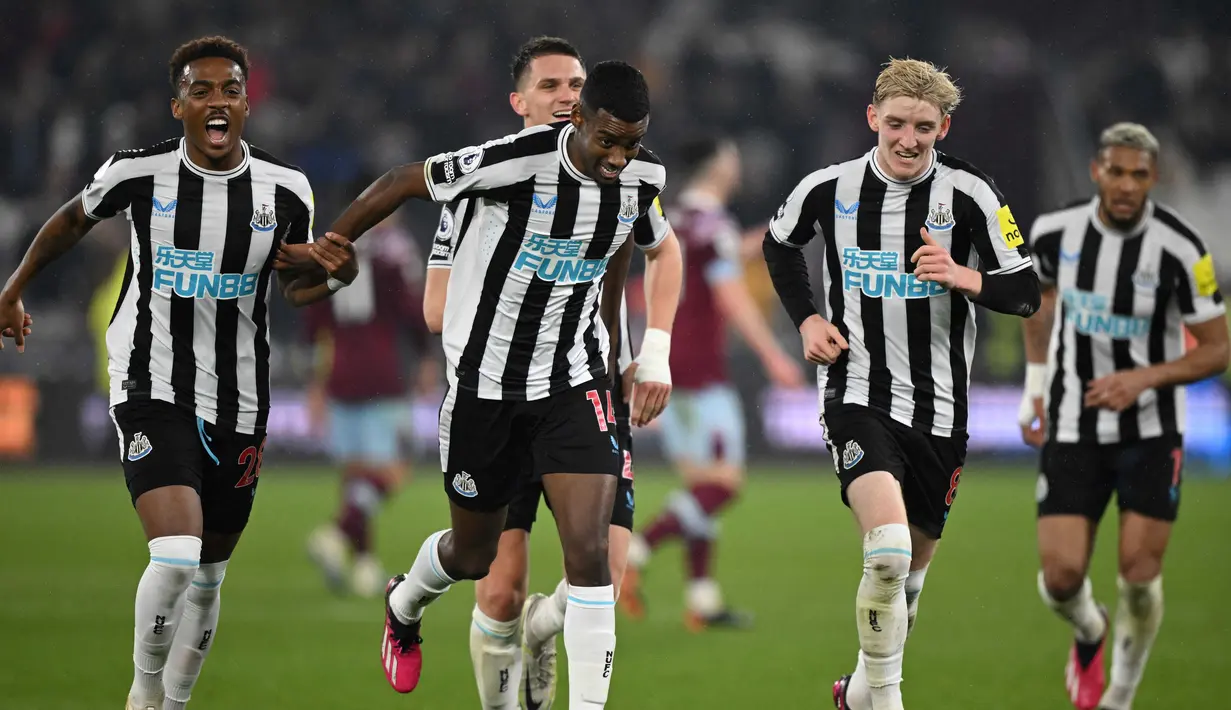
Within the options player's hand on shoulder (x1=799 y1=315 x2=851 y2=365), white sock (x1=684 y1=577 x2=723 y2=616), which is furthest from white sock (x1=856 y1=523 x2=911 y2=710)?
white sock (x1=684 y1=577 x2=723 y2=616)

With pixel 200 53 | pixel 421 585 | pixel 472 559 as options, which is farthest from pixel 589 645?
pixel 200 53

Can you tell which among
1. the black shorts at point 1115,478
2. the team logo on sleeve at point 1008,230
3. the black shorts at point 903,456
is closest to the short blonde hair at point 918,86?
the team logo on sleeve at point 1008,230

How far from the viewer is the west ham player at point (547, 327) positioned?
491cm

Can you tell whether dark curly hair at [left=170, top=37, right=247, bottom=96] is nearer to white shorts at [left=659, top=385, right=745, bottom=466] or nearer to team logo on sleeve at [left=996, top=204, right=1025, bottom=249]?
team logo on sleeve at [left=996, top=204, right=1025, bottom=249]

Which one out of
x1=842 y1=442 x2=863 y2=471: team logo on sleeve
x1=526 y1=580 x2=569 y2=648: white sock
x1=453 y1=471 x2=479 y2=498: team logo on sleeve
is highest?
x1=842 y1=442 x2=863 y2=471: team logo on sleeve

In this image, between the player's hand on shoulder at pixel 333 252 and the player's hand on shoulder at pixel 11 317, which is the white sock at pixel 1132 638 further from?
the player's hand on shoulder at pixel 11 317

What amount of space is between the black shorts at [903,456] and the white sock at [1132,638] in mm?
1417

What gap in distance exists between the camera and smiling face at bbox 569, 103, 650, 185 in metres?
4.86

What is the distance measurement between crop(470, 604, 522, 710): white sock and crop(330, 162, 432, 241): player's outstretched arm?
156 cm

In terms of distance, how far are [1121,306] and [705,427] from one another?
3289 millimetres

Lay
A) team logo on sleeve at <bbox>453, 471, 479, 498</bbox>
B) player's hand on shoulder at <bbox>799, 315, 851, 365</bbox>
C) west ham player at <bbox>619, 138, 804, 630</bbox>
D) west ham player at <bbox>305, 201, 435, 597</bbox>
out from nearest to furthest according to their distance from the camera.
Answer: team logo on sleeve at <bbox>453, 471, 479, 498</bbox> < player's hand on shoulder at <bbox>799, 315, 851, 365</bbox> < west ham player at <bbox>619, 138, 804, 630</bbox> < west ham player at <bbox>305, 201, 435, 597</bbox>

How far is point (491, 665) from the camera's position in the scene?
5574 mm

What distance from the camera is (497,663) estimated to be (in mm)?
5574

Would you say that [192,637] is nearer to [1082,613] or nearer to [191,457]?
[191,457]
